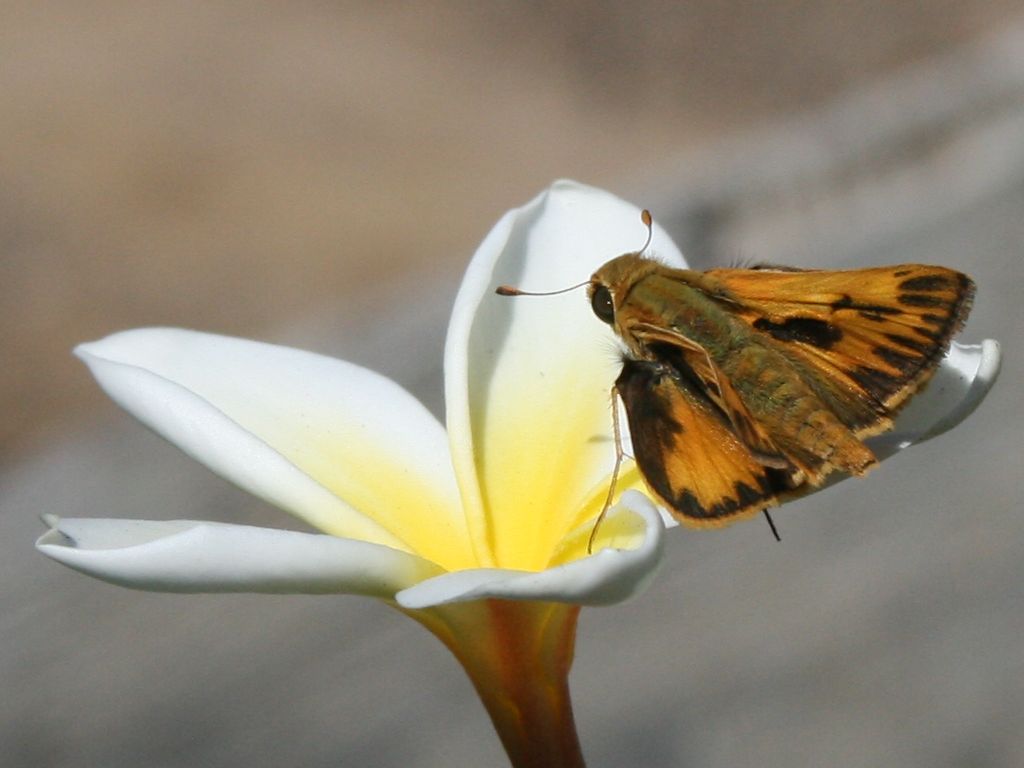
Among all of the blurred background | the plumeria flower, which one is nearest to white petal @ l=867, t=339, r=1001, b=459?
the plumeria flower

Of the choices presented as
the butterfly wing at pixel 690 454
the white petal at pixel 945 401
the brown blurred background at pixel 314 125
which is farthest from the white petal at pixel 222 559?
the brown blurred background at pixel 314 125

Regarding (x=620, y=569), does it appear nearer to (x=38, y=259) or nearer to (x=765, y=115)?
(x=38, y=259)

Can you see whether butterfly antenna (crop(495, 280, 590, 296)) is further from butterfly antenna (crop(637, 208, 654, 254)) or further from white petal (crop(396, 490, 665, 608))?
white petal (crop(396, 490, 665, 608))

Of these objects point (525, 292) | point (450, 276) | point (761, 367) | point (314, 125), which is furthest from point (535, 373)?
point (314, 125)

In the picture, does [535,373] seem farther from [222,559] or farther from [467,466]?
[222,559]

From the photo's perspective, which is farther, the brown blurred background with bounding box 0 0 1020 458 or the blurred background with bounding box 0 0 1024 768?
the brown blurred background with bounding box 0 0 1020 458

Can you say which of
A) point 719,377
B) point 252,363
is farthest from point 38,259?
point 719,377

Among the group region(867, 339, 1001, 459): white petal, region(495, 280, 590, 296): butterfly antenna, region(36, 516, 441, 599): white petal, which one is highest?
region(495, 280, 590, 296): butterfly antenna
